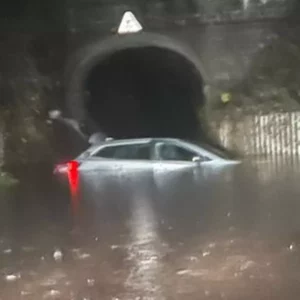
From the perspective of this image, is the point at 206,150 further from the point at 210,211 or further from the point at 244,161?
the point at 210,211

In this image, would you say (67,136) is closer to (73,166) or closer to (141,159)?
(73,166)

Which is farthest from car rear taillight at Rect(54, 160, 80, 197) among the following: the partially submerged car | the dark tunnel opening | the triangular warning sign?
the triangular warning sign

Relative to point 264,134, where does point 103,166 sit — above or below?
below

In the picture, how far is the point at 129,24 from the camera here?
13.5 metres

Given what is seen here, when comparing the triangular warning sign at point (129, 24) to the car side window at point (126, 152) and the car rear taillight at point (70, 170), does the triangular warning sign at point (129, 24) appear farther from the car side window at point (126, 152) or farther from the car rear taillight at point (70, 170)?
the car rear taillight at point (70, 170)

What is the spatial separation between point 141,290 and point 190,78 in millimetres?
11290

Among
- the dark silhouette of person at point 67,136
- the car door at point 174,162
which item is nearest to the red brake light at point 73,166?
the car door at point 174,162

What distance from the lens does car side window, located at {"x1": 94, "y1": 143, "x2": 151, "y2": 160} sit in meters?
12.5

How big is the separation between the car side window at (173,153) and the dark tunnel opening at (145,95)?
7.22ft

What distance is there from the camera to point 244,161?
1294 cm

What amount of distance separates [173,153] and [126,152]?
0.82 meters

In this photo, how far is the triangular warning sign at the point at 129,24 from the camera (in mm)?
13508

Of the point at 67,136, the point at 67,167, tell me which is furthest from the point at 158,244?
the point at 67,136

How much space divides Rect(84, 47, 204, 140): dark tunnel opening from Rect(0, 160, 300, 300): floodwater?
6.19m
